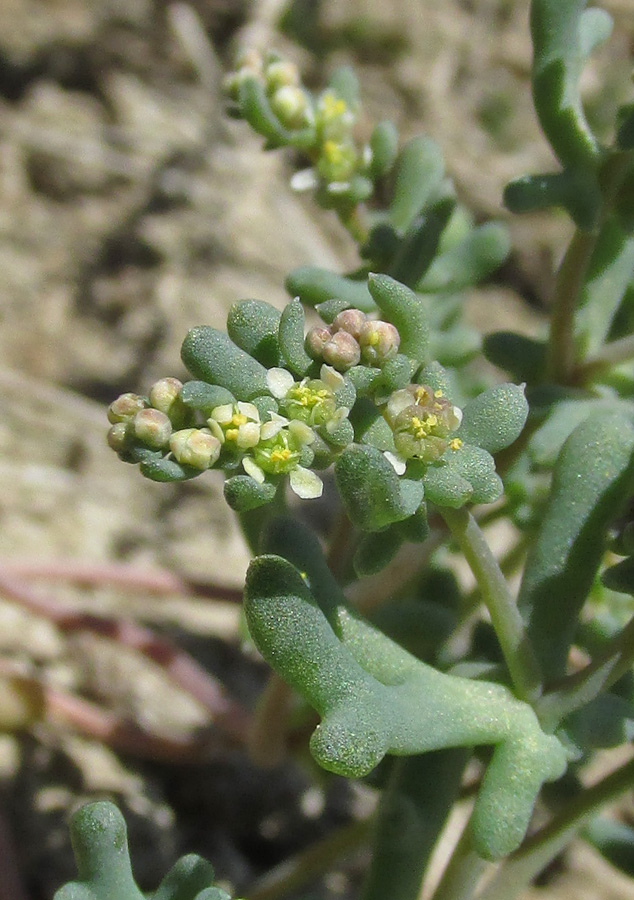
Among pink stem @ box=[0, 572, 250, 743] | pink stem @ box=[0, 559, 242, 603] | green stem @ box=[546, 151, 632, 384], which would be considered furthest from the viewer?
pink stem @ box=[0, 559, 242, 603]

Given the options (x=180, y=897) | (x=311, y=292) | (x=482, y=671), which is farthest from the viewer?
(x=311, y=292)

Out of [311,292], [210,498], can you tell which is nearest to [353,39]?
[210,498]

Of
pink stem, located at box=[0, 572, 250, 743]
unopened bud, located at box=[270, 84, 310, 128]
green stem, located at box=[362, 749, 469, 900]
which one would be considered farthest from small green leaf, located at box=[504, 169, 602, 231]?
pink stem, located at box=[0, 572, 250, 743]

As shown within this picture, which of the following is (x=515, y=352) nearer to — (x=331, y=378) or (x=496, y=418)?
(x=496, y=418)

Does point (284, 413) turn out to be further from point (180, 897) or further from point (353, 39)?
point (353, 39)

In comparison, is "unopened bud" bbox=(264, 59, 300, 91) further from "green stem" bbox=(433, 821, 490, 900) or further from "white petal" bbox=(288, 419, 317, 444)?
"green stem" bbox=(433, 821, 490, 900)

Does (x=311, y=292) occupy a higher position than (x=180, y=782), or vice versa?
(x=311, y=292)
